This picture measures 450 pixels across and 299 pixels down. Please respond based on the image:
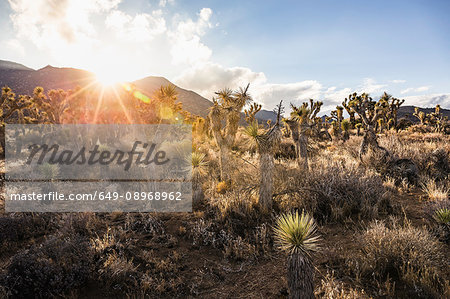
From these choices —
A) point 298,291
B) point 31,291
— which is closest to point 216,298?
point 298,291

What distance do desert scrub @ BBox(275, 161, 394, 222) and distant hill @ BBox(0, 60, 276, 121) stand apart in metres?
66.0

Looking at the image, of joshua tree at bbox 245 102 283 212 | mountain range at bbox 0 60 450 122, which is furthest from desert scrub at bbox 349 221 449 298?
mountain range at bbox 0 60 450 122

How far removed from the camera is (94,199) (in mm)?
9258

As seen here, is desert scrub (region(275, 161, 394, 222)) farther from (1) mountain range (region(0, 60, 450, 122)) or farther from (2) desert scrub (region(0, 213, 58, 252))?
(1) mountain range (region(0, 60, 450, 122))

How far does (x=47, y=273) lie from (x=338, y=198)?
695 cm

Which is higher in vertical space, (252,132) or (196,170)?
(252,132)

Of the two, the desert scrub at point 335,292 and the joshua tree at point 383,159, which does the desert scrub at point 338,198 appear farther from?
the joshua tree at point 383,159

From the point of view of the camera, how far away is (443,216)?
15.7 ft

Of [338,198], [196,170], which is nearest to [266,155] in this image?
[338,198]

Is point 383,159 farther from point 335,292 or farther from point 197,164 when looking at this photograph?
point 335,292

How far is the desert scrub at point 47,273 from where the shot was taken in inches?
145

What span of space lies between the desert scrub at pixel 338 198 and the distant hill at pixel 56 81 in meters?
66.0

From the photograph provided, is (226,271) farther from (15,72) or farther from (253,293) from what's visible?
(15,72)

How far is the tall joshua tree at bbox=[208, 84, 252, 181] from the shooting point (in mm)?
9531
